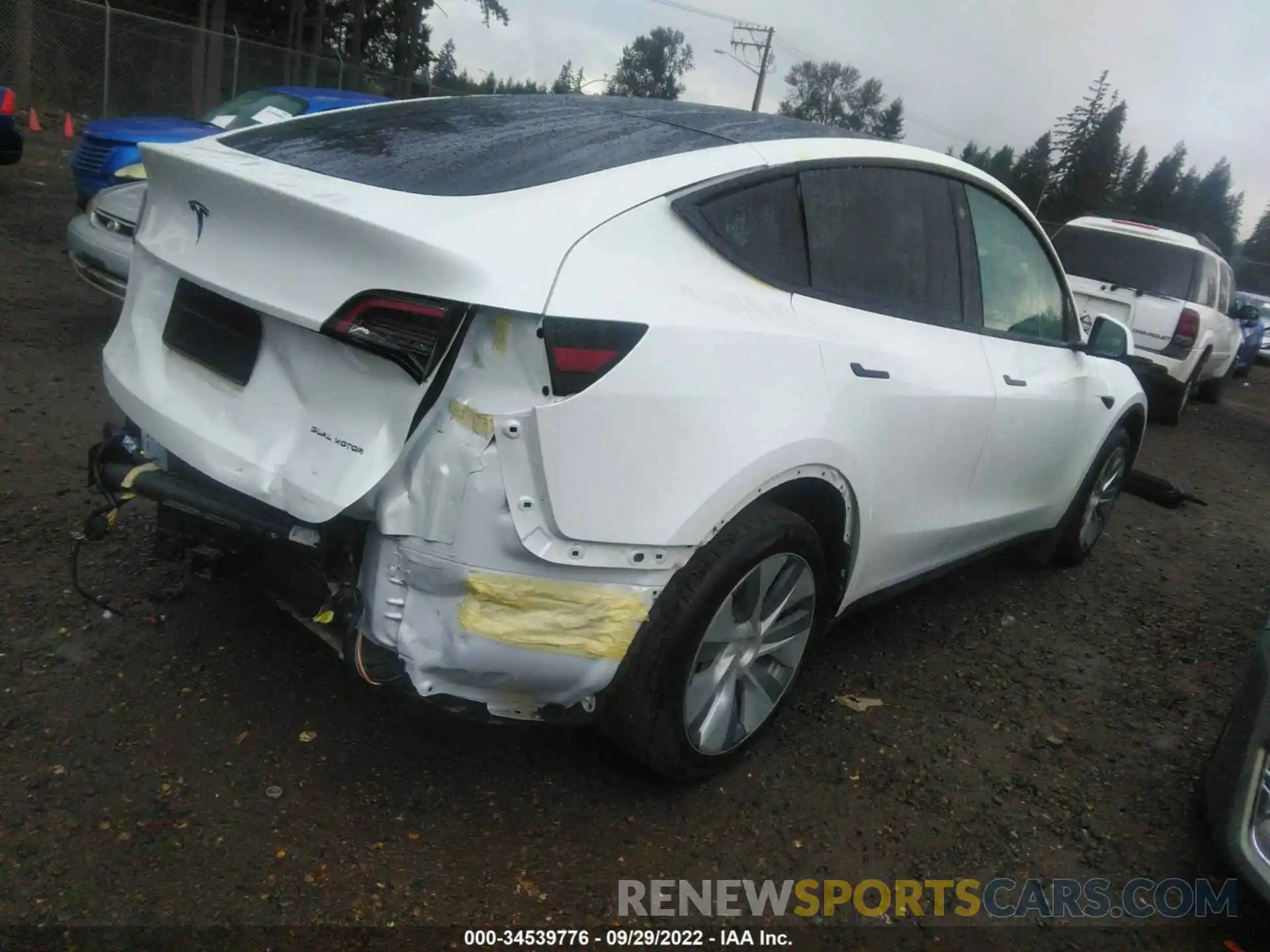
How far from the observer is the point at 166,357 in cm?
258

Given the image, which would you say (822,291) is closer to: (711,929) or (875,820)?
(875,820)

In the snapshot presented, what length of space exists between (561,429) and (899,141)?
7.07ft

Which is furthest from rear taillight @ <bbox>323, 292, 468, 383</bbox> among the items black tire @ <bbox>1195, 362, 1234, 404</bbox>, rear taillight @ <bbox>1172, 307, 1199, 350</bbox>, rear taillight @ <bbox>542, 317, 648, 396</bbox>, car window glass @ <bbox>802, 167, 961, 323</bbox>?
black tire @ <bbox>1195, 362, 1234, 404</bbox>

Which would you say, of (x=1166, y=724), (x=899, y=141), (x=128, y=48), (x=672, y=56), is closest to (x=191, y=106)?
(x=128, y=48)

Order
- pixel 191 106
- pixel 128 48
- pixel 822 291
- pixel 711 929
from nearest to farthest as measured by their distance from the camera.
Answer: pixel 711 929 < pixel 822 291 < pixel 128 48 < pixel 191 106

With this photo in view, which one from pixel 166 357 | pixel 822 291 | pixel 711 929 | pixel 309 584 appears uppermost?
pixel 822 291

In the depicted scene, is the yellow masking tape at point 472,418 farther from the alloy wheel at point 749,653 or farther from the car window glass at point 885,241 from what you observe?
the car window glass at point 885,241

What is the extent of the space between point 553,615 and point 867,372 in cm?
117

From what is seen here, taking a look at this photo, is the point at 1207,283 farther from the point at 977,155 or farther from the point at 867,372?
the point at 977,155

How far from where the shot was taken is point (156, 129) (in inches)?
292

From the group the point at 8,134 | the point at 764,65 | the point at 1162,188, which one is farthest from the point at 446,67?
the point at 1162,188

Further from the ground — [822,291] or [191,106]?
[822,291]

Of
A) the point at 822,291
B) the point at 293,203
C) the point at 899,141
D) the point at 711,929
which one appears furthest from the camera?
the point at 899,141

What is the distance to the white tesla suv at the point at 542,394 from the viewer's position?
211cm
